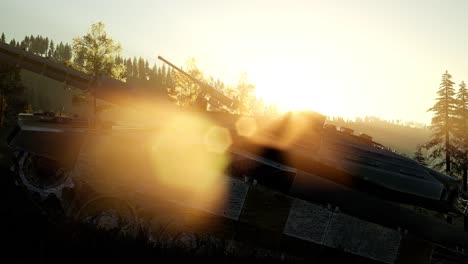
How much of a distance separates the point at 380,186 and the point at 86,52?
3697 centimetres

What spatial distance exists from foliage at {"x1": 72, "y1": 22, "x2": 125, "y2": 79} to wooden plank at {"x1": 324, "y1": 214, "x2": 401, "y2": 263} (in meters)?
34.5

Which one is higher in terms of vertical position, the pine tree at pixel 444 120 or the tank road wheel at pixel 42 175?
the pine tree at pixel 444 120

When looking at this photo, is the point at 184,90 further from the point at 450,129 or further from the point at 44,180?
the point at 44,180

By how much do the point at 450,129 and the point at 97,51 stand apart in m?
34.1

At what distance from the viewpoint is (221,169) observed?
7.57 metres

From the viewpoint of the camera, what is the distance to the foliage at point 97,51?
38875mm

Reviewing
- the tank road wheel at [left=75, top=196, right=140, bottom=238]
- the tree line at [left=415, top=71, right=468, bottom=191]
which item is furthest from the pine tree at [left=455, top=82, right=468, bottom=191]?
the tank road wheel at [left=75, top=196, right=140, bottom=238]

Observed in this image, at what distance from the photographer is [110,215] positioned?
7.33 meters

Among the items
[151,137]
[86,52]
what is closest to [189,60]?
[86,52]

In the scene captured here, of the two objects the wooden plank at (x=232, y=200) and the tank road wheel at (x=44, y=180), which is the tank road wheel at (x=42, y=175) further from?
the wooden plank at (x=232, y=200)


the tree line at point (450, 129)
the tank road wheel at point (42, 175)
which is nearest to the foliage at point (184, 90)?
the tree line at point (450, 129)

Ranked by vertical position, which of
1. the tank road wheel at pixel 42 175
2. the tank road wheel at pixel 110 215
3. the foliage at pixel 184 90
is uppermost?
the foliage at pixel 184 90

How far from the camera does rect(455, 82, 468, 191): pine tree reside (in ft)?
109

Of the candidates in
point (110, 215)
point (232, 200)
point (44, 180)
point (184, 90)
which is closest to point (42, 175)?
point (44, 180)
